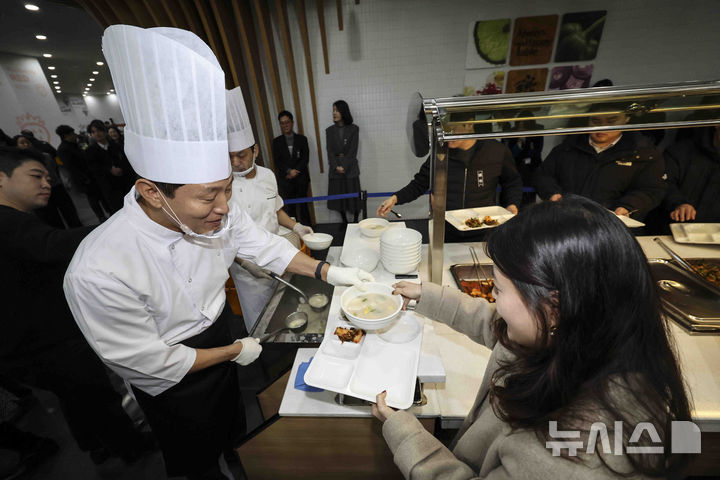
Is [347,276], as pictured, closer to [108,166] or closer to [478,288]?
[478,288]

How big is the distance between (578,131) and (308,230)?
211 centimetres

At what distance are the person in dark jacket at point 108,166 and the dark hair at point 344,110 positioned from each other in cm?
443

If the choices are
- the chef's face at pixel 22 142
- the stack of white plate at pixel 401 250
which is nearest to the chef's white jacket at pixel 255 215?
the stack of white plate at pixel 401 250

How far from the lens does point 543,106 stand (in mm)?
1142

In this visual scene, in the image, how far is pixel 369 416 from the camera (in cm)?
123

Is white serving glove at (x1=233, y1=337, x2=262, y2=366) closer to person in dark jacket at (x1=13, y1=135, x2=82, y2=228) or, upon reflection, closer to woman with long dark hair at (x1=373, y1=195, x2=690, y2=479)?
woman with long dark hair at (x1=373, y1=195, x2=690, y2=479)

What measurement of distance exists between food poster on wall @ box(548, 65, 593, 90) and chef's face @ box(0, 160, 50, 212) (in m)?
5.95

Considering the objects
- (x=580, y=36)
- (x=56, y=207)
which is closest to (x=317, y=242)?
(x=580, y=36)

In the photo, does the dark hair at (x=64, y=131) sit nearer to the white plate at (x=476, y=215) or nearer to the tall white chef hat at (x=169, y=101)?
the tall white chef hat at (x=169, y=101)

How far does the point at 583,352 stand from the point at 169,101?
1.51 m

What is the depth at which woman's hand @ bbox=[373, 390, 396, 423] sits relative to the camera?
3.53 feet

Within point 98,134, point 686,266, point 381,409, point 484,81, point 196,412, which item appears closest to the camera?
point 381,409

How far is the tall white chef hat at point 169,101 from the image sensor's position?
1.05 metres

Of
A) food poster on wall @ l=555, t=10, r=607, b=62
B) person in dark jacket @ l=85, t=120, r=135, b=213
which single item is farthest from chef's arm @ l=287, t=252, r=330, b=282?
person in dark jacket @ l=85, t=120, r=135, b=213
